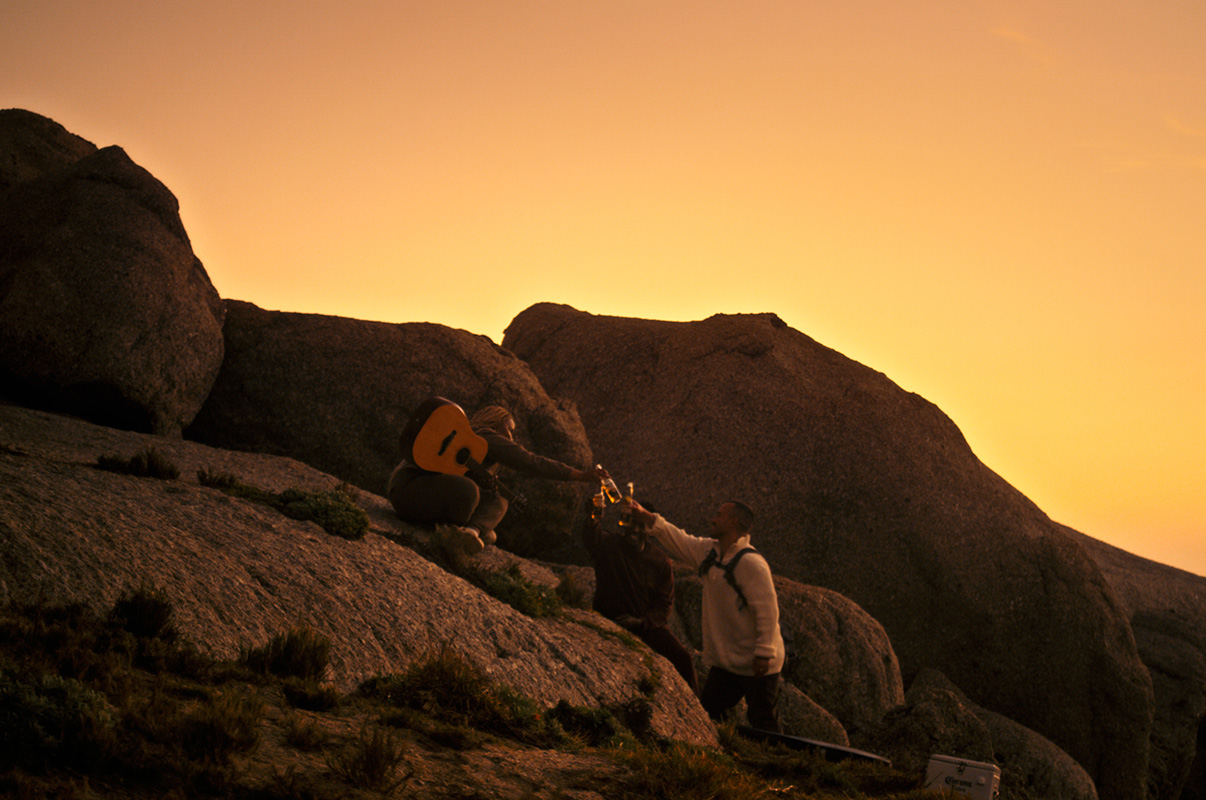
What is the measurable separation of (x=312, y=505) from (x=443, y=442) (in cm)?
242

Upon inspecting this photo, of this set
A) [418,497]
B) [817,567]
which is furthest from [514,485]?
[817,567]

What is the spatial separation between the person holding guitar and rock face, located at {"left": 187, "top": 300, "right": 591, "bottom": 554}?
199 inches

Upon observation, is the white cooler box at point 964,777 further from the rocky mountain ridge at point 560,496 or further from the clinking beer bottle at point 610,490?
the clinking beer bottle at point 610,490

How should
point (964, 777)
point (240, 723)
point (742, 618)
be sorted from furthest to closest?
point (742, 618) → point (964, 777) → point (240, 723)

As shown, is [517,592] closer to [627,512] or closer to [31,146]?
[627,512]

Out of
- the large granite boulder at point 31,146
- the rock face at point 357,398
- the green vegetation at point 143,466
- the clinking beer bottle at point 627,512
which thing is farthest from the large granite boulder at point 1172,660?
the large granite boulder at point 31,146

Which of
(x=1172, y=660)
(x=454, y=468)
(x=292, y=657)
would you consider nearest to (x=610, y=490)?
(x=454, y=468)

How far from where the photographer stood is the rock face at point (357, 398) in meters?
19.5

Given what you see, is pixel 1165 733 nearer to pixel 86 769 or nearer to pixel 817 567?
pixel 817 567

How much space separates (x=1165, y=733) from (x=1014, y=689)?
5507 mm

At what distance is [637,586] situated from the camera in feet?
48.5

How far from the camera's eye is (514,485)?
19984mm

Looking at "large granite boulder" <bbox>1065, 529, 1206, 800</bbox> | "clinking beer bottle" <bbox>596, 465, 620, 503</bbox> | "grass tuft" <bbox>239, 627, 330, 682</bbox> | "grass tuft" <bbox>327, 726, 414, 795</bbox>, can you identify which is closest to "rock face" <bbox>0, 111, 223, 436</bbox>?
"clinking beer bottle" <bbox>596, 465, 620, 503</bbox>

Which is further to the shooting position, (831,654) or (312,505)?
(831,654)
